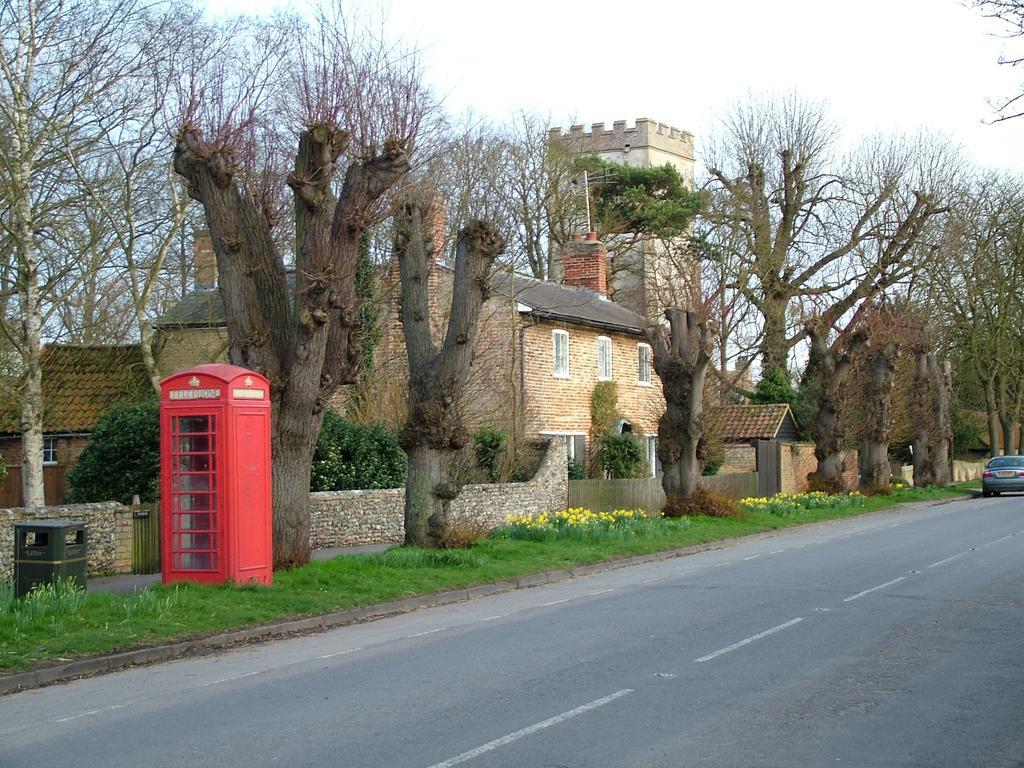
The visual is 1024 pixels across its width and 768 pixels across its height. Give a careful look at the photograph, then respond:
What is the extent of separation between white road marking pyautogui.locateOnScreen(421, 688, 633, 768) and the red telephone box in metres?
7.21

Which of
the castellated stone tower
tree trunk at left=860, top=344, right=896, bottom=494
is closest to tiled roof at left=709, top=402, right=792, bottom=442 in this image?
tree trunk at left=860, top=344, right=896, bottom=494

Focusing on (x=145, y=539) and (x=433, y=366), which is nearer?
(x=145, y=539)

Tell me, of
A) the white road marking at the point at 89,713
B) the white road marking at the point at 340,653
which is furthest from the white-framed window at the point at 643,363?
the white road marking at the point at 89,713

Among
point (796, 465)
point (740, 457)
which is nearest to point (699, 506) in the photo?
point (740, 457)

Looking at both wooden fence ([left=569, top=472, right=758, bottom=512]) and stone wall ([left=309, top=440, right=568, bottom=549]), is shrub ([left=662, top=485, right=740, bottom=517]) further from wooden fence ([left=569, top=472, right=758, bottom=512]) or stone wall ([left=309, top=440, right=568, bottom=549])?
stone wall ([left=309, top=440, right=568, bottom=549])

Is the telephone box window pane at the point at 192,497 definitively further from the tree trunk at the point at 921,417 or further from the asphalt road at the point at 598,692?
the tree trunk at the point at 921,417

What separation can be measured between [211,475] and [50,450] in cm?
1886

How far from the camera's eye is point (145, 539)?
18781 millimetres

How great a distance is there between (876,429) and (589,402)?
40.1 feet

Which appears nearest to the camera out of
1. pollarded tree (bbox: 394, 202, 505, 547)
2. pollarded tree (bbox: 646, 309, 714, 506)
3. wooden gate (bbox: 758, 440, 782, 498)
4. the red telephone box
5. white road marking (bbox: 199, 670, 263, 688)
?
white road marking (bbox: 199, 670, 263, 688)

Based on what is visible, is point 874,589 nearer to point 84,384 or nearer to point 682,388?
point 682,388

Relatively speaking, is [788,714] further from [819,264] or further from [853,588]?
[819,264]

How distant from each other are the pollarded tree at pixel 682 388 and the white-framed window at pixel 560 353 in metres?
6.49

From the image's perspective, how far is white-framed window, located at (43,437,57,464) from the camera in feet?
104
